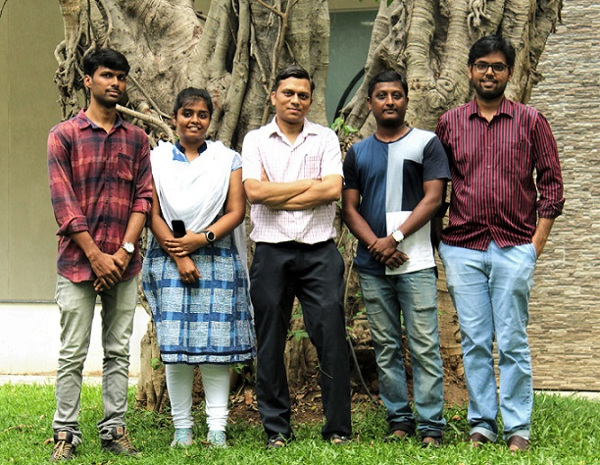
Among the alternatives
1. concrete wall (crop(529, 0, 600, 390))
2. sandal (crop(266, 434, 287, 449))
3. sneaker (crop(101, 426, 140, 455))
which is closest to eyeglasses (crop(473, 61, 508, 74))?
sandal (crop(266, 434, 287, 449))

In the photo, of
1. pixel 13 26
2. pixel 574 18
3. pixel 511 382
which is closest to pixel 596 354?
pixel 574 18

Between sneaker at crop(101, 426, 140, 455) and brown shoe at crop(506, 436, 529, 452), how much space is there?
202 centimetres

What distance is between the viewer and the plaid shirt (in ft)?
17.0

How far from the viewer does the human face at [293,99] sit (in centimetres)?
538

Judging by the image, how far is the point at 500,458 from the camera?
191 inches

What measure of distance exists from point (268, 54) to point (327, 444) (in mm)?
2675

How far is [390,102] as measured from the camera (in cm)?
535

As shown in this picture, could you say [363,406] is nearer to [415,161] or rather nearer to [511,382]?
[511,382]

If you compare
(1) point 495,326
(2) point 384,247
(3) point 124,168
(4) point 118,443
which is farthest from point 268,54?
(4) point 118,443

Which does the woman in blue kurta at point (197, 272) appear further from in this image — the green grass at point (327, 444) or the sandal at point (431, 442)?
the sandal at point (431, 442)

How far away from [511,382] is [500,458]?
0.44m

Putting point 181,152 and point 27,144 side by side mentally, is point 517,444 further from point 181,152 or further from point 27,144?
point 27,144

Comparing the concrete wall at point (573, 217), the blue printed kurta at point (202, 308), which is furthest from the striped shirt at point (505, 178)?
the concrete wall at point (573, 217)

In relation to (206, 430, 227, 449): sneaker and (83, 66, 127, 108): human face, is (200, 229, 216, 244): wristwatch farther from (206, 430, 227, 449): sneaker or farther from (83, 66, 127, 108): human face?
(206, 430, 227, 449): sneaker
